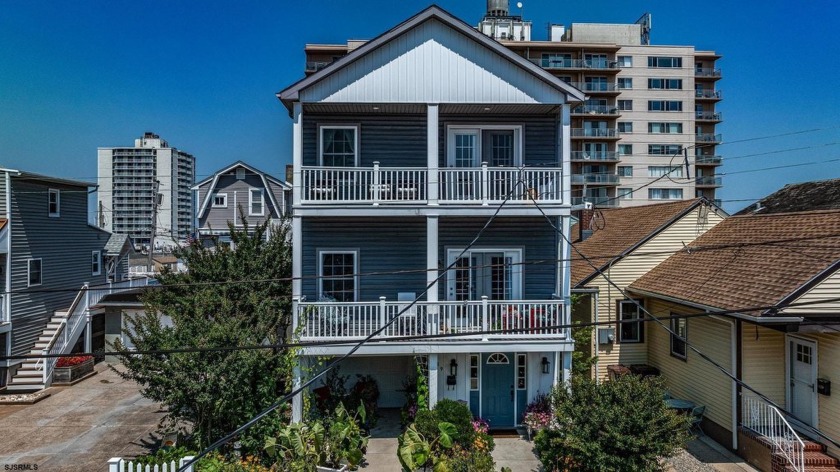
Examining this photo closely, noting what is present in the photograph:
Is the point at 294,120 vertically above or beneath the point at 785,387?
above

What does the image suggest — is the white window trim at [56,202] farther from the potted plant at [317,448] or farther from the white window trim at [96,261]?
the potted plant at [317,448]

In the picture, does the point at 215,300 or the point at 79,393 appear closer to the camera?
the point at 215,300

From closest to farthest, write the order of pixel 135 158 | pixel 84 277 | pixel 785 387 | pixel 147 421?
1. pixel 785 387
2. pixel 147 421
3. pixel 84 277
4. pixel 135 158

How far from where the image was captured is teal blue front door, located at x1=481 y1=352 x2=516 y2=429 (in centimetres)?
1315

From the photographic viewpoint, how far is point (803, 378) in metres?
10.9

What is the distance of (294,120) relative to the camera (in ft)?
41.7

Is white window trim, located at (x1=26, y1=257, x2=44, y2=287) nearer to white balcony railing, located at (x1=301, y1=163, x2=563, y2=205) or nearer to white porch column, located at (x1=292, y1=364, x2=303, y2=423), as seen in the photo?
white balcony railing, located at (x1=301, y1=163, x2=563, y2=205)

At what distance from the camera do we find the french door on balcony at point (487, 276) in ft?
46.4

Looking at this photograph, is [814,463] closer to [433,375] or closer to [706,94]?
[433,375]

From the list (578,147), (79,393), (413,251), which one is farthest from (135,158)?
(413,251)

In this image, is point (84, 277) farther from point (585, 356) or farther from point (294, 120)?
point (585, 356)

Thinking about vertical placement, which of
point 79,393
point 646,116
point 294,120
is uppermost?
point 646,116

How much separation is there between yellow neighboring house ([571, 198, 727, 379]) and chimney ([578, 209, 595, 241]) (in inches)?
74.4

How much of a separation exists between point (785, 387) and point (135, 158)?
131 metres
